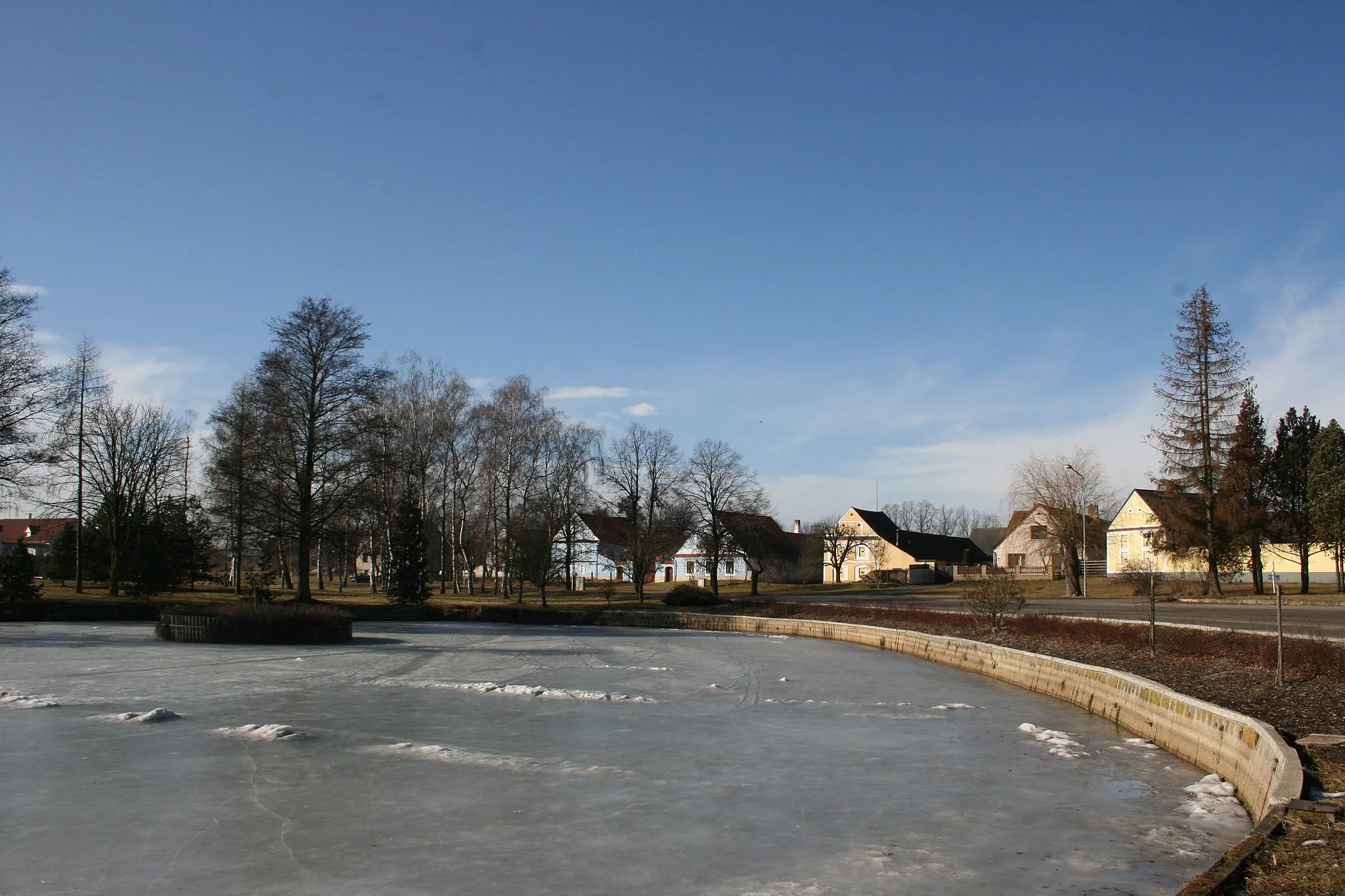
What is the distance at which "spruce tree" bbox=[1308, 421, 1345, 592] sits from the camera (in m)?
41.0

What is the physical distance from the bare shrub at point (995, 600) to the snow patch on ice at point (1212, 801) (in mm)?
15260

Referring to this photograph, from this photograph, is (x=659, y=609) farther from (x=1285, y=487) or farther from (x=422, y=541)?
(x=1285, y=487)

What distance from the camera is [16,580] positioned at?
33.0 meters

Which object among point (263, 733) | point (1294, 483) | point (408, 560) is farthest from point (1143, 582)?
point (263, 733)

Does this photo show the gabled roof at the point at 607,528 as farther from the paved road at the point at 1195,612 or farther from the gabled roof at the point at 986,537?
the gabled roof at the point at 986,537

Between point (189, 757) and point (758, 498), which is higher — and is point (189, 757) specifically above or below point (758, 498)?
below

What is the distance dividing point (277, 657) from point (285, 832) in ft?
47.5

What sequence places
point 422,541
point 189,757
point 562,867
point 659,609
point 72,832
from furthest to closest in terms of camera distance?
point 422,541, point 659,609, point 189,757, point 72,832, point 562,867

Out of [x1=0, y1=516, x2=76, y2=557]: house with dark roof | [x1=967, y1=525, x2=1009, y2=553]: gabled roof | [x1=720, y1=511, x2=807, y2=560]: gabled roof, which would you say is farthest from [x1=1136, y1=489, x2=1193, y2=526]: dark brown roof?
[x1=0, y1=516, x2=76, y2=557]: house with dark roof

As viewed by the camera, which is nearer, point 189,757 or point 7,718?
point 189,757

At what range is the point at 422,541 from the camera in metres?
42.8

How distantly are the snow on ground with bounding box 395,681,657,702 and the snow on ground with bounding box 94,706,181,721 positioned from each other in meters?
4.40

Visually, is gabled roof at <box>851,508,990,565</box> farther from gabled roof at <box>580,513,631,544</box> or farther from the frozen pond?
the frozen pond

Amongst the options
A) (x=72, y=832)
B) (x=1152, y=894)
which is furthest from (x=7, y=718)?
(x=1152, y=894)
